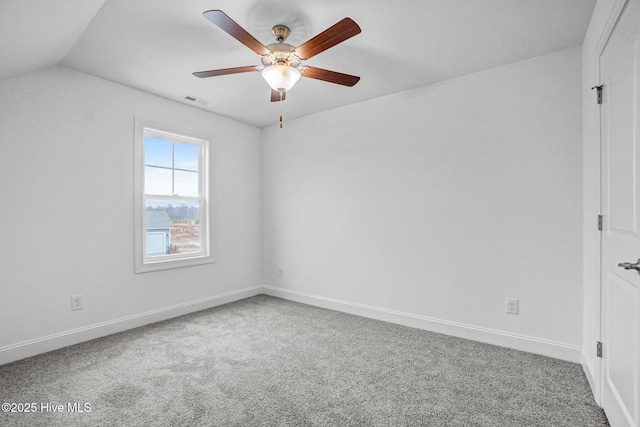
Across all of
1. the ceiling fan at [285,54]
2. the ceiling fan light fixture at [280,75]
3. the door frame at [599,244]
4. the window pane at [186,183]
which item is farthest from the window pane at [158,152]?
the door frame at [599,244]

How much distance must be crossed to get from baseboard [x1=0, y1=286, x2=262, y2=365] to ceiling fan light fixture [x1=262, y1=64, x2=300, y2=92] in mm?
2756

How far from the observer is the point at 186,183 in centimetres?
400

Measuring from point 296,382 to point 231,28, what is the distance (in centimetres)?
229

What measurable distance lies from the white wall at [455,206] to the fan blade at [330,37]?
1626 mm

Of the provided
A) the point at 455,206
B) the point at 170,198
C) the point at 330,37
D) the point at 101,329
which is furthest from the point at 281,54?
the point at 101,329

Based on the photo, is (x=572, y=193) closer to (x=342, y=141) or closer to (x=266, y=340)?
(x=342, y=141)

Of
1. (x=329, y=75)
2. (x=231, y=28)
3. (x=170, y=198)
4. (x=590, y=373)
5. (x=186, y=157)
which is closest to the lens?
(x=231, y=28)

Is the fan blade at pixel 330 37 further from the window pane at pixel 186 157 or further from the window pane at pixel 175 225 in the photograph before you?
the window pane at pixel 175 225

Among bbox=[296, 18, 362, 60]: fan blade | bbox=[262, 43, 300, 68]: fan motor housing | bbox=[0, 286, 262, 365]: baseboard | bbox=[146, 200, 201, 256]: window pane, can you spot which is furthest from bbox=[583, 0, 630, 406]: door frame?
bbox=[146, 200, 201, 256]: window pane

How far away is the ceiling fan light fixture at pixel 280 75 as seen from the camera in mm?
2244

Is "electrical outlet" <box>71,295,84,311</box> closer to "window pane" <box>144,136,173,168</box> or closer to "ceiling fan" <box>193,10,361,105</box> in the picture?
"window pane" <box>144,136,173,168</box>

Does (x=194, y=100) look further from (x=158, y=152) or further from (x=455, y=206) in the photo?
(x=455, y=206)

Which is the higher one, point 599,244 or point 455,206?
point 455,206

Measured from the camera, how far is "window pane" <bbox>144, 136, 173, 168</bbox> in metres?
3.63
